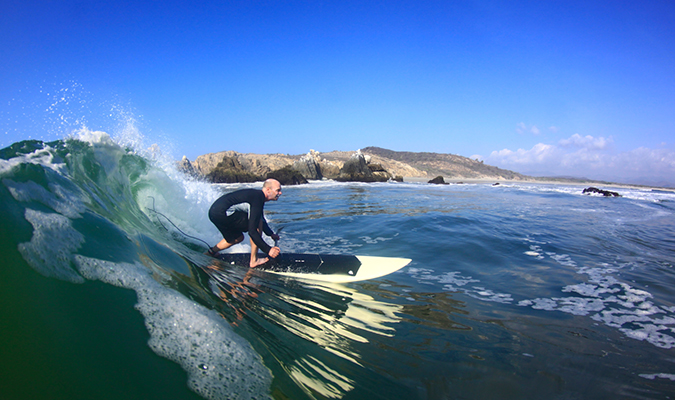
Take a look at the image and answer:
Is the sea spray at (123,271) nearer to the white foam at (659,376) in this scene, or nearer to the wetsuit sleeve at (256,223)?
the wetsuit sleeve at (256,223)

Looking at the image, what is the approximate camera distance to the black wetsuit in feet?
13.9

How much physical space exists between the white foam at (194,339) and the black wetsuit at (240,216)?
7.03 ft

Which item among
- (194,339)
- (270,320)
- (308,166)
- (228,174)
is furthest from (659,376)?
(308,166)

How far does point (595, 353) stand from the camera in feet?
8.54

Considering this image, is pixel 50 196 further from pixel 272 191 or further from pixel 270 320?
pixel 272 191

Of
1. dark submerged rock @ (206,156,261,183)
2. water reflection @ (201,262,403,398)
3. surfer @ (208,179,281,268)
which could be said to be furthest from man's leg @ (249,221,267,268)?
dark submerged rock @ (206,156,261,183)

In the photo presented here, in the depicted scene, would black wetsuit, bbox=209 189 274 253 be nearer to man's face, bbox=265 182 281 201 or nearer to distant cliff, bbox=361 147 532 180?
man's face, bbox=265 182 281 201

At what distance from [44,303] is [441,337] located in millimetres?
2881

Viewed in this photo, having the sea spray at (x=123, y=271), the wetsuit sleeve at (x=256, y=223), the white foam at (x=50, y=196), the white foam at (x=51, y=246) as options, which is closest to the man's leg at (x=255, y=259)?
the wetsuit sleeve at (x=256, y=223)

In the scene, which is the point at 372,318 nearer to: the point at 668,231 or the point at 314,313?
the point at 314,313

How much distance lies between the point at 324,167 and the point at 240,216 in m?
40.3

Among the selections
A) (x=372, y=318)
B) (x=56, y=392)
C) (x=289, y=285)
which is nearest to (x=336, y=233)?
(x=289, y=285)

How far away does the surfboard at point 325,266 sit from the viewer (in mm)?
4277


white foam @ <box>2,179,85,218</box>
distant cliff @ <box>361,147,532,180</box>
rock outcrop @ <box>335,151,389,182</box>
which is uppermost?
distant cliff @ <box>361,147,532,180</box>
